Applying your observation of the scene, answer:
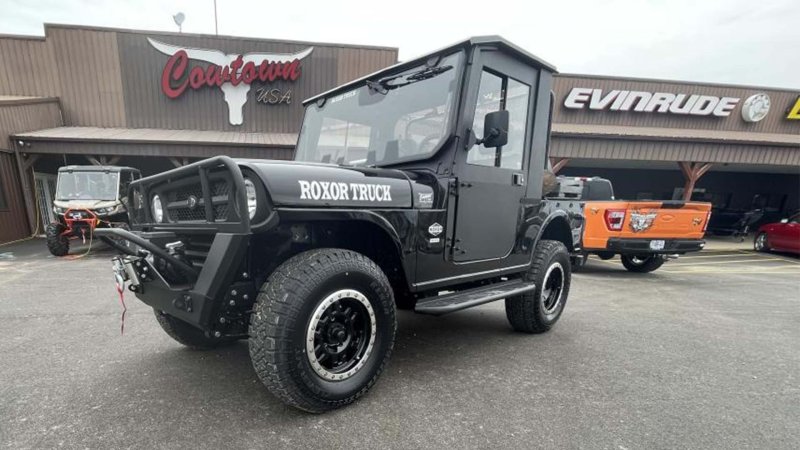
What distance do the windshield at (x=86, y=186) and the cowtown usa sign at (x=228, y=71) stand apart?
5494 mm

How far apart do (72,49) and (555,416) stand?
18.4 m

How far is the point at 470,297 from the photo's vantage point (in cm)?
292

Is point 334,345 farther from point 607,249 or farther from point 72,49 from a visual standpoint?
point 72,49

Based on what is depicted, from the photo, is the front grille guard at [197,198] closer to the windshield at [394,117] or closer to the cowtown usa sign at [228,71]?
the windshield at [394,117]

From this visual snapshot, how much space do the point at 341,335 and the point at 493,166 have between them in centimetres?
184

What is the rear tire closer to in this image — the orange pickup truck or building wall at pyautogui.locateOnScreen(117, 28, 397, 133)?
the orange pickup truck

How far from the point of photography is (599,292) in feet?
19.5

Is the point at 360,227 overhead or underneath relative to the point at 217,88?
underneath

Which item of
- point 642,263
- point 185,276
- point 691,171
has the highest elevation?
point 691,171

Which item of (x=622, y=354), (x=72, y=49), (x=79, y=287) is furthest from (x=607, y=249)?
(x=72, y=49)

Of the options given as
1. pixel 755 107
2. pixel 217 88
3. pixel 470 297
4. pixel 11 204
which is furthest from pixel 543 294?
pixel 755 107

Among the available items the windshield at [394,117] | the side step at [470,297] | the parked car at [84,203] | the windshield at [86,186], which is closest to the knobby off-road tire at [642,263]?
the side step at [470,297]

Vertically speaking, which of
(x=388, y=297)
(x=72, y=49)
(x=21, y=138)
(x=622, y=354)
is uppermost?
(x=72, y=49)

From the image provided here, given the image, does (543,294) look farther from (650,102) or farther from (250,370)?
(650,102)
